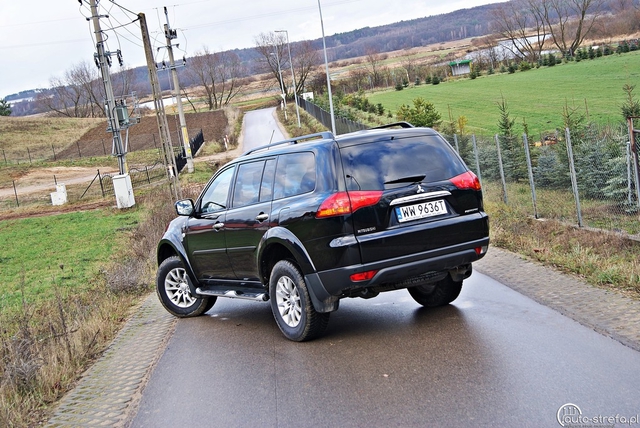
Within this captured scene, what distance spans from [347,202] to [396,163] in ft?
2.21

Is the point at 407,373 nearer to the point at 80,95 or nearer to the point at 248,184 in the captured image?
the point at 248,184

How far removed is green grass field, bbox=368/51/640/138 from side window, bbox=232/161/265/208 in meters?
32.7

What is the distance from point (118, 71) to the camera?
138 metres

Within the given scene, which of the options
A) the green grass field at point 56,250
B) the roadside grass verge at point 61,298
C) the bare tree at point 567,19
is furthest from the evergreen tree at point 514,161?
the bare tree at point 567,19

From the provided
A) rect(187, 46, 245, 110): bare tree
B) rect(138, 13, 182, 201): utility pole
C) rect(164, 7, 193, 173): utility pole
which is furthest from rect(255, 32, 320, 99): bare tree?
rect(138, 13, 182, 201): utility pole

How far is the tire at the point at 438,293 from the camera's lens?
8562mm

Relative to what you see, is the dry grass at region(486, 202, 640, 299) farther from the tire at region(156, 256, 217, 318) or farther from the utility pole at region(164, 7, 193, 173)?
the utility pole at region(164, 7, 193, 173)

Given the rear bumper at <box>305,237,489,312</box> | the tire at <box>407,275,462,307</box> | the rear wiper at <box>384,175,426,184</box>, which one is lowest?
the tire at <box>407,275,462,307</box>

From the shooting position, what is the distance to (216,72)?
131625 mm

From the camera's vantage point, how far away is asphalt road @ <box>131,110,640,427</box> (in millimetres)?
5230

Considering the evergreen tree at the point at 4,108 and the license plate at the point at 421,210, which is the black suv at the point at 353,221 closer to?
the license plate at the point at 421,210

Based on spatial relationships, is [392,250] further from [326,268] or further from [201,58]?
[201,58]

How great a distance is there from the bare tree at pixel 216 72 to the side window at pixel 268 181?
383 feet

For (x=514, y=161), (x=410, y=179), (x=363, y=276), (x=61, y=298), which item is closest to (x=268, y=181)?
(x=410, y=179)
